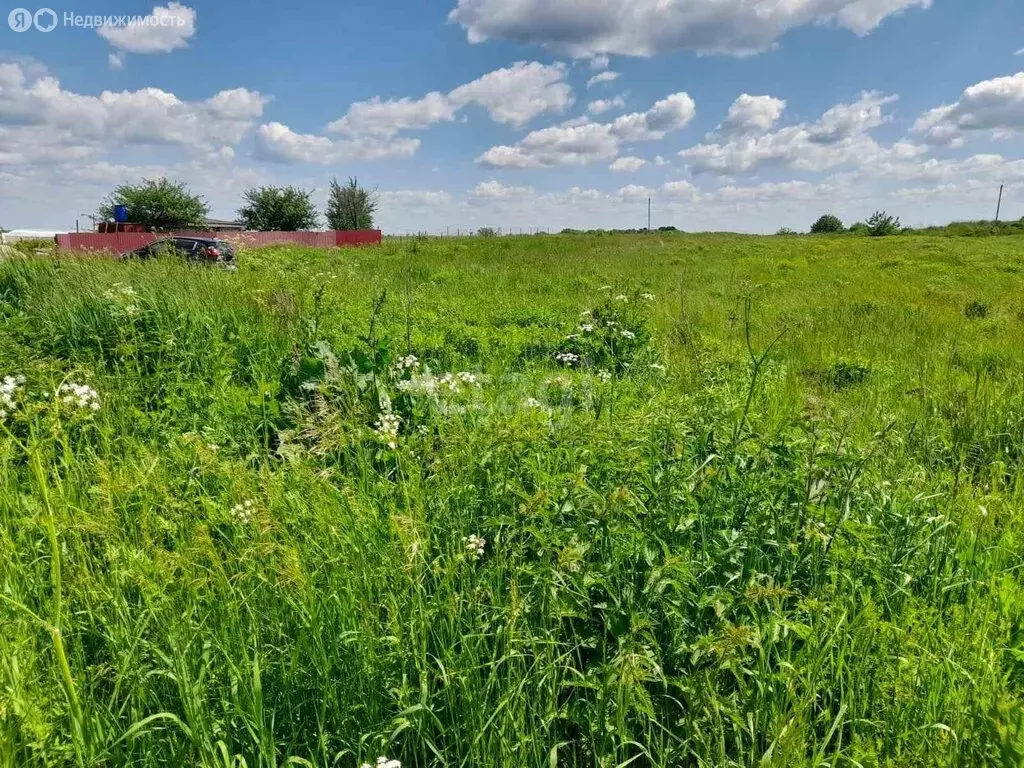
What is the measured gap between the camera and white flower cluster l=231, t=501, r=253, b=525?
2.36 metres

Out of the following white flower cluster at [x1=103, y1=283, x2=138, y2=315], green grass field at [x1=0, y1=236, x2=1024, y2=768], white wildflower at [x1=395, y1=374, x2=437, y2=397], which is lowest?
green grass field at [x1=0, y1=236, x2=1024, y2=768]

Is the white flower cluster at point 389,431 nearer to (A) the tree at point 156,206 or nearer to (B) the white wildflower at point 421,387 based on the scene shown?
(B) the white wildflower at point 421,387

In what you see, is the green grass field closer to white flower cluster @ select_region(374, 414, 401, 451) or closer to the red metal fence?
white flower cluster @ select_region(374, 414, 401, 451)

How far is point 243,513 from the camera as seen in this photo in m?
2.42

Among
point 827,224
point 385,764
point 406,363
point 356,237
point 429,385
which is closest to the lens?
point 385,764

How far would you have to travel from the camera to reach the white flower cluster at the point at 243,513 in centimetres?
236

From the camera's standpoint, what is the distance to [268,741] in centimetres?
156

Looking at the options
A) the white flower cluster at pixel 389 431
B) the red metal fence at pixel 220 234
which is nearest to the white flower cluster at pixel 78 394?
the white flower cluster at pixel 389 431

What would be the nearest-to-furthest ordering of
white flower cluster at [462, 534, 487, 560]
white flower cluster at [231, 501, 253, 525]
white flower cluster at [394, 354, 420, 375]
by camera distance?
white flower cluster at [462, 534, 487, 560] < white flower cluster at [231, 501, 253, 525] < white flower cluster at [394, 354, 420, 375]

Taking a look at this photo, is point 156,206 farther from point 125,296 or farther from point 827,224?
point 827,224

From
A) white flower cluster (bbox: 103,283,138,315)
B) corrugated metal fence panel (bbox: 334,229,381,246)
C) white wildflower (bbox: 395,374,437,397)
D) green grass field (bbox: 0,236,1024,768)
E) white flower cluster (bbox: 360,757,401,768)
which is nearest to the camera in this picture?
white flower cluster (bbox: 360,757,401,768)

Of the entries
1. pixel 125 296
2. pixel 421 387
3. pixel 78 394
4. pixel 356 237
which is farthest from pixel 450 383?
pixel 356 237

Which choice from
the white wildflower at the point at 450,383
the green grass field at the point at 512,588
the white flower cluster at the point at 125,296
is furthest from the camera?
the white flower cluster at the point at 125,296

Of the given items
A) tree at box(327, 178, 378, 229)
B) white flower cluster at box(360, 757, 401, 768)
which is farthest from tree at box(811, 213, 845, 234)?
white flower cluster at box(360, 757, 401, 768)
